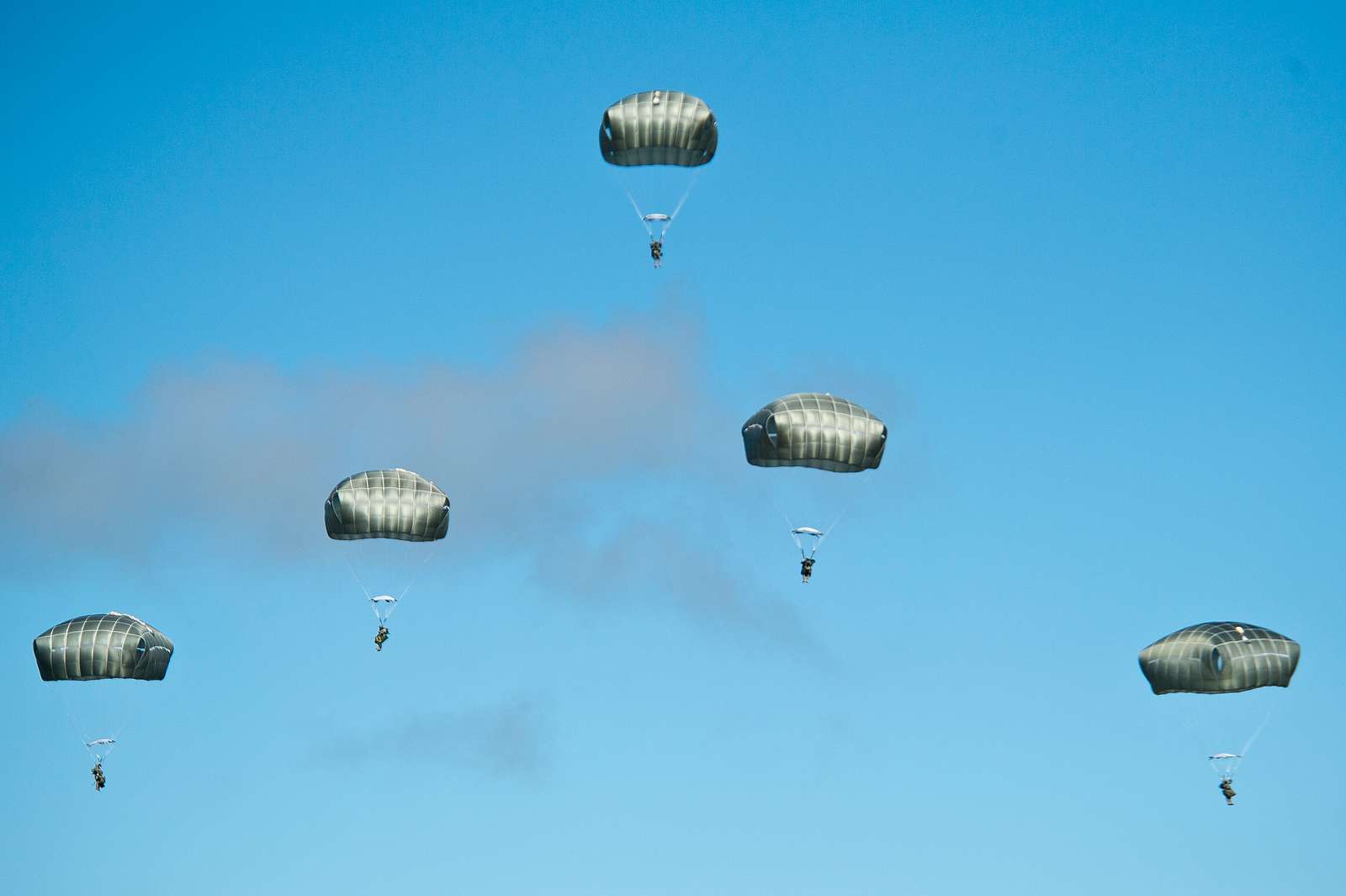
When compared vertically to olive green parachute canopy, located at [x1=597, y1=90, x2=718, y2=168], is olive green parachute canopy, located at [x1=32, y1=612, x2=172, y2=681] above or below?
below

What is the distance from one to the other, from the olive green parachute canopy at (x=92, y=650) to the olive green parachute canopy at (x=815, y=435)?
91.2 ft

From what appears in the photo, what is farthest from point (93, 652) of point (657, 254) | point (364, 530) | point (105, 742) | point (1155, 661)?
point (1155, 661)

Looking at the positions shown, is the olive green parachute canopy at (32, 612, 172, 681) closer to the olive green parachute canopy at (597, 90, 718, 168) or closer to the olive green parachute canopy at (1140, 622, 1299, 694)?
the olive green parachute canopy at (597, 90, 718, 168)

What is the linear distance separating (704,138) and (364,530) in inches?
850

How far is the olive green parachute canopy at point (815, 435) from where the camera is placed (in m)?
104

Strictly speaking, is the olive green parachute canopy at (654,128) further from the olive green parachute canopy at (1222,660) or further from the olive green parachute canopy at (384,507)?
the olive green parachute canopy at (1222,660)

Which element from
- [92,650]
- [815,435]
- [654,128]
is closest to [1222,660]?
[815,435]

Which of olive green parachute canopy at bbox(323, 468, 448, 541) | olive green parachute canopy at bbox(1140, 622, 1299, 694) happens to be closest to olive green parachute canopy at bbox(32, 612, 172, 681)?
olive green parachute canopy at bbox(323, 468, 448, 541)

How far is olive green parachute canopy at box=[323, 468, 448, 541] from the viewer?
108m

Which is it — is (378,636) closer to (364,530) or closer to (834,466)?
(364,530)

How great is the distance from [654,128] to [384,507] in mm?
19350

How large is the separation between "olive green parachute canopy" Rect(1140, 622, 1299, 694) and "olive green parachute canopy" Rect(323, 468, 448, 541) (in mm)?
30984

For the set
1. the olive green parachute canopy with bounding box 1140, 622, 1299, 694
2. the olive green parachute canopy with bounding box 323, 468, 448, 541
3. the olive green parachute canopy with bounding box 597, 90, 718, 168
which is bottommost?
the olive green parachute canopy with bounding box 1140, 622, 1299, 694

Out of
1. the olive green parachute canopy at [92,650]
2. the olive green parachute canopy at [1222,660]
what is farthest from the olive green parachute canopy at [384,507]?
the olive green parachute canopy at [1222,660]
